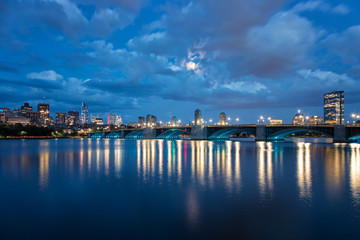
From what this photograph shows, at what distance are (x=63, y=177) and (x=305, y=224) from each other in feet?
63.9

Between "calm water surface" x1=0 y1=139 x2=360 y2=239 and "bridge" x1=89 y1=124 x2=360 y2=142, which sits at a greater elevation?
"bridge" x1=89 y1=124 x2=360 y2=142

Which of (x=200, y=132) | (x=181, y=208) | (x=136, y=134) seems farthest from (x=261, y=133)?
(x=136, y=134)

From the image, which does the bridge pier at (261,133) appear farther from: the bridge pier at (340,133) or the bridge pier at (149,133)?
the bridge pier at (149,133)

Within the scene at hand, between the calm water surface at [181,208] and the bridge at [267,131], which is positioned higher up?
the bridge at [267,131]

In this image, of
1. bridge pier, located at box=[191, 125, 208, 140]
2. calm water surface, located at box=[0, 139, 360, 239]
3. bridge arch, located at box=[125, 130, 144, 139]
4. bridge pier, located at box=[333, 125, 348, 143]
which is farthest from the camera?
bridge arch, located at box=[125, 130, 144, 139]

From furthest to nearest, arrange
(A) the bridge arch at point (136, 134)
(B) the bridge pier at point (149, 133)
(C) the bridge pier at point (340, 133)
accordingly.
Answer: (A) the bridge arch at point (136, 134) < (B) the bridge pier at point (149, 133) < (C) the bridge pier at point (340, 133)

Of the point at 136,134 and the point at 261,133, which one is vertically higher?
the point at 261,133

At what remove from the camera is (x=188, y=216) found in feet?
40.1

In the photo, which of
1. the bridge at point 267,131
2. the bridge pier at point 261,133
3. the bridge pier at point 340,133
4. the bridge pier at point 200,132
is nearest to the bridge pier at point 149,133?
the bridge at point 267,131

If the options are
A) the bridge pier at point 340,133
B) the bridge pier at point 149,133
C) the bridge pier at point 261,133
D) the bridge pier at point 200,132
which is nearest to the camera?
the bridge pier at point 340,133

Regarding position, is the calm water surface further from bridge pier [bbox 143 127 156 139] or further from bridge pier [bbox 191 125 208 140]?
bridge pier [bbox 143 127 156 139]

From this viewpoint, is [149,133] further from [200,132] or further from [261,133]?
[261,133]

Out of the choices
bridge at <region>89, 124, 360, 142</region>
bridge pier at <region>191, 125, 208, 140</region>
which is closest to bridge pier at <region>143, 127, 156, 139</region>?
bridge at <region>89, 124, 360, 142</region>

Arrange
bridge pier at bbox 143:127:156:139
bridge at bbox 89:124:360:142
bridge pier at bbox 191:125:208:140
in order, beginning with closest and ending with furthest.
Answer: bridge at bbox 89:124:360:142, bridge pier at bbox 191:125:208:140, bridge pier at bbox 143:127:156:139
